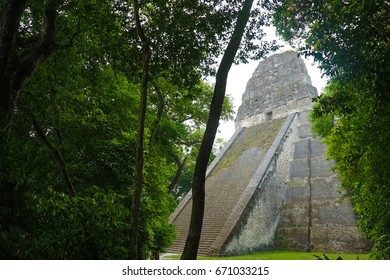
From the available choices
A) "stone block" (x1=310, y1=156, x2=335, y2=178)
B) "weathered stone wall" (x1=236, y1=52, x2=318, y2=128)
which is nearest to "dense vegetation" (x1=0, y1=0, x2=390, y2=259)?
"stone block" (x1=310, y1=156, x2=335, y2=178)

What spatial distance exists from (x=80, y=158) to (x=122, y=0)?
11.5 feet

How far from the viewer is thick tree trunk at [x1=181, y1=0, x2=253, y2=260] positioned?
4.41 metres


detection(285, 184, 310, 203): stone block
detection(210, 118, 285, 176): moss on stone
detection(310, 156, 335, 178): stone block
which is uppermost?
detection(210, 118, 285, 176): moss on stone

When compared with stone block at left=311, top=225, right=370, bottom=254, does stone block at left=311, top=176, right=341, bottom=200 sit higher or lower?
higher

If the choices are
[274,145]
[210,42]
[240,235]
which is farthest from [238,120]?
[210,42]

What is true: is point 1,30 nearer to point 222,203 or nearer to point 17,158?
point 17,158

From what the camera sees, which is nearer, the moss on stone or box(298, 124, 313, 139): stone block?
box(298, 124, 313, 139): stone block

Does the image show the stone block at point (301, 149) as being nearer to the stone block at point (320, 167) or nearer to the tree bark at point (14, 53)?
the stone block at point (320, 167)

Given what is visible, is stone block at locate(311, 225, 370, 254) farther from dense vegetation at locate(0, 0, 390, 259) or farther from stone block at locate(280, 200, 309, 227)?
dense vegetation at locate(0, 0, 390, 259)

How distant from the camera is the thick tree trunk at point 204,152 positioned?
173 inches

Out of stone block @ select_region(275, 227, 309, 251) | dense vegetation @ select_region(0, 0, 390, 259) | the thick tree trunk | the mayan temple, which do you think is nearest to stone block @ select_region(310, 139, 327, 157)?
the mayan temple

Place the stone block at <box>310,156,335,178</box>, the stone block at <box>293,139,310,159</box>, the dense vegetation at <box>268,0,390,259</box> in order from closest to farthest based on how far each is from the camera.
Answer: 1. the dense vegetation at <box>268,0,390,259</box>
2. the stone block at <box>310,156,335,178</box>
3. the stone block at <box>293,139,310,159</box>

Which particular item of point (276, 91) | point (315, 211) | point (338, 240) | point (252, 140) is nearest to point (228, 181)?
point (252, 140)

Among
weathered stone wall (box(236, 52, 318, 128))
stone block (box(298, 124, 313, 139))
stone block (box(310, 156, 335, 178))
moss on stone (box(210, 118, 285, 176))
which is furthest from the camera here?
weathered stone wall (box(236, 52, 318, 128))
